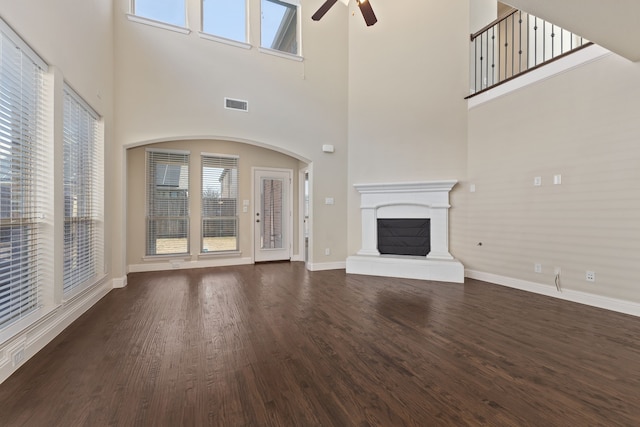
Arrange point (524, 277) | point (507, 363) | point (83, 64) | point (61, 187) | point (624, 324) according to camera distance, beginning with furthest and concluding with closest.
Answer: point (524, 277), point (83, 64), point (624, 324), point (61, 187), point (507, 363)

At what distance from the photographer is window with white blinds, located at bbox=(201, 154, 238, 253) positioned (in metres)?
5.80

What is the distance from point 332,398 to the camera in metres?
1.69

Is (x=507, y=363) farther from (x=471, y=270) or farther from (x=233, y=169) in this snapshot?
(x=233, y=169)

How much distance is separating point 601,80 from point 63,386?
19.2 ft

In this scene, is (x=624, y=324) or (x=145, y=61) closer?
(x=624, y=324)

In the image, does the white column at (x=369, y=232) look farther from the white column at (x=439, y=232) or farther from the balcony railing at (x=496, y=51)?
the balcony railing at (x=496, y=51)

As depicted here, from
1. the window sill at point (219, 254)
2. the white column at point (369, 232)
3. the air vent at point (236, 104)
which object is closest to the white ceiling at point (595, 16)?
the white column at point (369, 232)

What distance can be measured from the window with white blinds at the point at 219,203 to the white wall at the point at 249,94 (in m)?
1.24

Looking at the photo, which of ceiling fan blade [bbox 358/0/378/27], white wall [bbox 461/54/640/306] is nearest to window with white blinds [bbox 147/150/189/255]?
ceiling fan blade [bbox 358/0/378/27]

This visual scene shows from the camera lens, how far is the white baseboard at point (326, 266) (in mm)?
5422

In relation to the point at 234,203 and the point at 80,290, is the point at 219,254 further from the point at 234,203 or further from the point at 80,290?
the point at 80,290

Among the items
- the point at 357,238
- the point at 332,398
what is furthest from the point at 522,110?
the point at 332,398

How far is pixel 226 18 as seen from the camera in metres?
4.93

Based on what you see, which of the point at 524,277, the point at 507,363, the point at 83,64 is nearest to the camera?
the point at 507,363
